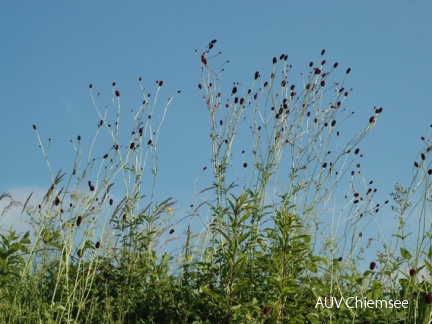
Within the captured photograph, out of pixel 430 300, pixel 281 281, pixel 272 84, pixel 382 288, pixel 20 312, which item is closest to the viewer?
pixel 430 300

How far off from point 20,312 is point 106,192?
113 cm

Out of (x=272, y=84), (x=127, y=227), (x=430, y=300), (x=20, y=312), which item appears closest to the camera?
(x=430, y=300)

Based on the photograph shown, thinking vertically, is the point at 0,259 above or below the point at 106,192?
below

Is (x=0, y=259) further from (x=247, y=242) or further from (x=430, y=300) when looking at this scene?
(x=430, y=300)

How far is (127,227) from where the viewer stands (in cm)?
566

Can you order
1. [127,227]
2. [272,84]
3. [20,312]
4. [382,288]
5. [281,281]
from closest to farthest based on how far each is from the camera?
1. [281,281]
2. [20,312]
3. [382,288]
4. [127,227]
5. [272,84]

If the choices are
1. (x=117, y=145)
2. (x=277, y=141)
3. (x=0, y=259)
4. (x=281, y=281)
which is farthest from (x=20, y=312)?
(x=277, y=141)

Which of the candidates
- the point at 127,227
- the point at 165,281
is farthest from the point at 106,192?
the point at 165,281

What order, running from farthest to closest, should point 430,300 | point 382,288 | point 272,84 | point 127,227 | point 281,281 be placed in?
point 272,84, point 127,227, point 382,288, point 281,281, point 430,300

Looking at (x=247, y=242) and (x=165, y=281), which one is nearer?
(x=247, y=242)

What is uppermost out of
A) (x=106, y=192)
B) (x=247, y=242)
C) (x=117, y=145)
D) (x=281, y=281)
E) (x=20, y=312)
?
(x=117, y=145)

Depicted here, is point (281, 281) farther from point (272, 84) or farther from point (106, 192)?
point (272, 84)

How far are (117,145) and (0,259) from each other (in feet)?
4.45

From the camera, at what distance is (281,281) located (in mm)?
4555
